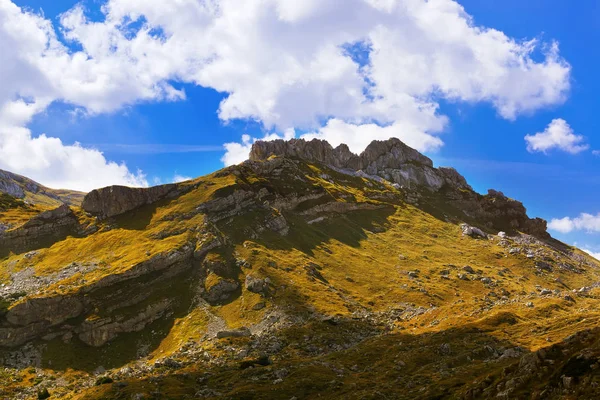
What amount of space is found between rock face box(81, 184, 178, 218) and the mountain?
60cm

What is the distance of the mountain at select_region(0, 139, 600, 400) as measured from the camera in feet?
213

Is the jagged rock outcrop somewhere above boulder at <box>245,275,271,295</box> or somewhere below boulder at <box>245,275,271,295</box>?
above

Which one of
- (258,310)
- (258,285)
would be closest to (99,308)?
(258,285)

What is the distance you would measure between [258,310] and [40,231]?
112 m

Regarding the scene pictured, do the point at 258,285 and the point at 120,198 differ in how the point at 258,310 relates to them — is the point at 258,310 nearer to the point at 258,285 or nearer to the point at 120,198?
the point at 258,285

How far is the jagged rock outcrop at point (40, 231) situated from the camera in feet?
540

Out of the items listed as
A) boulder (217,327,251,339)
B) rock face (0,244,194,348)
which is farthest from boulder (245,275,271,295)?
rock face (0,244,194,348)

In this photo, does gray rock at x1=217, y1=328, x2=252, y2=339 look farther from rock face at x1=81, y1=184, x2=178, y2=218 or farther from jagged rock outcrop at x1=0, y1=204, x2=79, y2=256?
jagged rock outcrop at x1=0, y1=204, x2=79, y2=256

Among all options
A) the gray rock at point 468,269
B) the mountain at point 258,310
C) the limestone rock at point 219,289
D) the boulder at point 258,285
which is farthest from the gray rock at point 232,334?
the gray rock at point 468,269

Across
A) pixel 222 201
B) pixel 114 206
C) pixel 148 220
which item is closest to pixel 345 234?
pixel 222 201

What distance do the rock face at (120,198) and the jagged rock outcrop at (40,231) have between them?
378 inches

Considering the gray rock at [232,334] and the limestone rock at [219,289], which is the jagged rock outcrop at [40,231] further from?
the gray rock at [232,334]

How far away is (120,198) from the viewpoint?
592 ft

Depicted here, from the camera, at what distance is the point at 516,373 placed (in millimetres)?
41625
